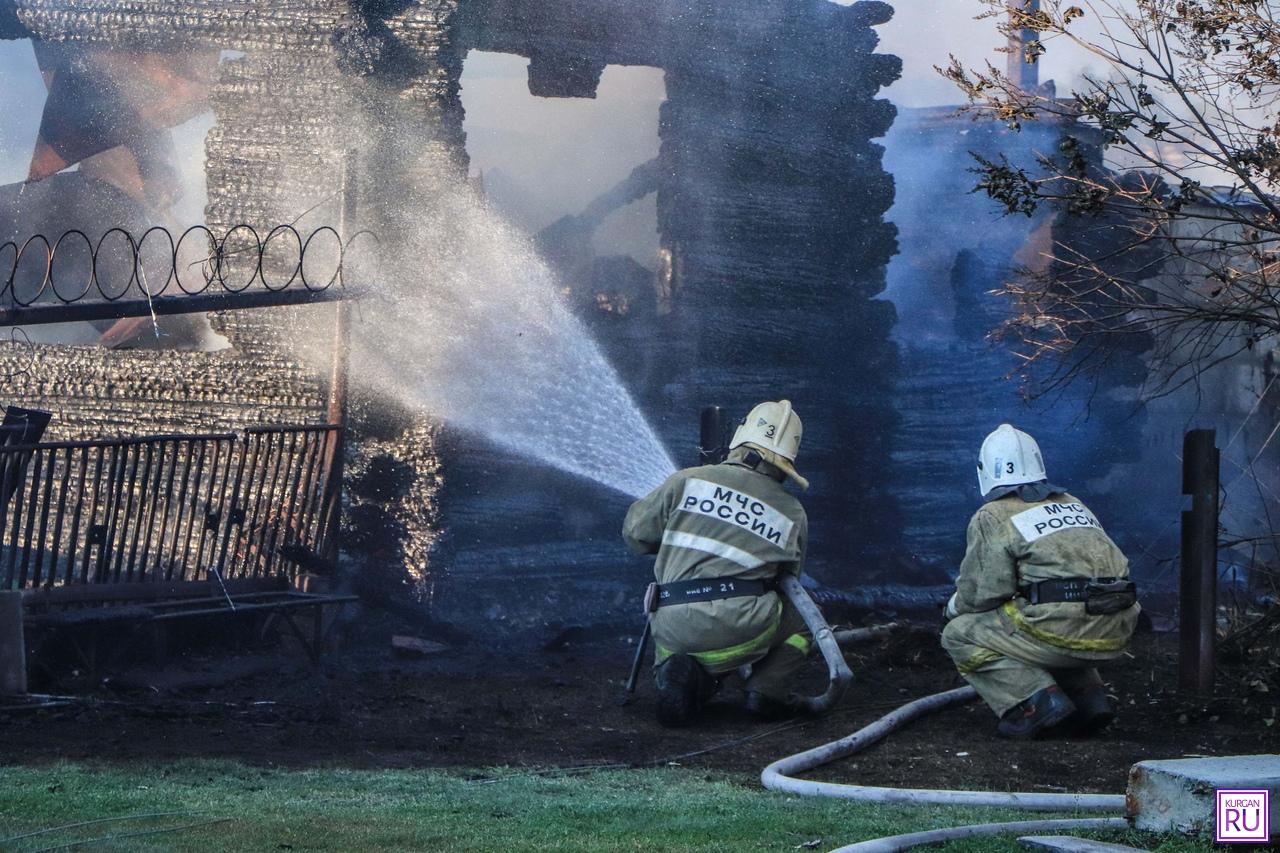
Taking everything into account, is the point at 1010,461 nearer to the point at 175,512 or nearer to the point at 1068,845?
the point at 1068,845

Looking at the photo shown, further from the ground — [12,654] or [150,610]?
[150,610]

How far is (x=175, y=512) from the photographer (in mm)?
10523

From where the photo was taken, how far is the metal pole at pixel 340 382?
9.86 m

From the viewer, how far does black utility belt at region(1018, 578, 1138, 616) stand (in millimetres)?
6809

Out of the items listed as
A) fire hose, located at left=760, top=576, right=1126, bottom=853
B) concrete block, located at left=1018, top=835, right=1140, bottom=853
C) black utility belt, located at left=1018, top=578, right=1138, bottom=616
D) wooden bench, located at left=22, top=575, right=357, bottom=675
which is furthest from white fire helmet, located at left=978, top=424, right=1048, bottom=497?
wooden bench, located at left=22, top=575, right=357, bottom=675

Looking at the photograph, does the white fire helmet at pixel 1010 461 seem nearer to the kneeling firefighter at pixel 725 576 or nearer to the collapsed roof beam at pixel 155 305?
the kneeling firefighter at pixel 725 576

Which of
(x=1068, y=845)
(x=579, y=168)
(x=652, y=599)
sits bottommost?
(x=1068, y=845)

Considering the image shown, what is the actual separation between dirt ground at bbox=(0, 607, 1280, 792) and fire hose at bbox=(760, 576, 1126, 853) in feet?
0.34

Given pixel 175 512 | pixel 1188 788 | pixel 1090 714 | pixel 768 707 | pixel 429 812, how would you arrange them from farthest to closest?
pixel 175 512
pixel 768 707
pixel 1090 714
pixel 429 812
pixel 1188 788

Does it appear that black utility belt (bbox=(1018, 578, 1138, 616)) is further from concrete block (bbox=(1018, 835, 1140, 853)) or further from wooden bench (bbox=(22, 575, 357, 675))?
wooden bench (bbox=(22, 575, 357, 675))

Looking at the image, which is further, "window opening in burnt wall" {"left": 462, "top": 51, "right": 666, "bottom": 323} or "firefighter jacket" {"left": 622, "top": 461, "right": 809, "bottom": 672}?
"window opening in burnt wall" {"left": 462, "top": 51, "right": 666, "bottom": 323}

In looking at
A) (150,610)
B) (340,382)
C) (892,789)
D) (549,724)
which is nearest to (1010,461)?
(892,789)

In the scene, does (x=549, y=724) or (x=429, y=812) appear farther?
(x=549, y=724)

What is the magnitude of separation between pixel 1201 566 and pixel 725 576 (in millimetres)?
2701
